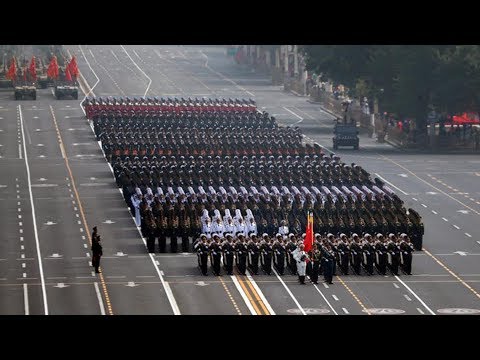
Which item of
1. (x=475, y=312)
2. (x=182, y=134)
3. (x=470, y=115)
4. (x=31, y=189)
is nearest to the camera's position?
(x=475, y=312)

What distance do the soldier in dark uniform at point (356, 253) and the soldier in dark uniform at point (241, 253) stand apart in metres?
4.04

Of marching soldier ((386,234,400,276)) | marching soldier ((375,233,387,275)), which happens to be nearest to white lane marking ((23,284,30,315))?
marching soldier ((375,233,387,275))

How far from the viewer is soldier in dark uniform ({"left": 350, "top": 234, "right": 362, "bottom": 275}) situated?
5653 cm

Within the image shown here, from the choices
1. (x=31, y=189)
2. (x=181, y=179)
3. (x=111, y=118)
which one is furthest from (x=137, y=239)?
(x=111, y=118)

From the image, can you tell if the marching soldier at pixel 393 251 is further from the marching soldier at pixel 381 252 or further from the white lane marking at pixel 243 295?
the white lane marking at pixel 243 295

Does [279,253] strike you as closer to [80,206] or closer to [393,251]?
[393,251]

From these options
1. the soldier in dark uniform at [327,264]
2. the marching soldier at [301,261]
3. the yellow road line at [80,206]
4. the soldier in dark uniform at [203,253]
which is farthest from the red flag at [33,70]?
the soldier in dark uniform at [327,264]

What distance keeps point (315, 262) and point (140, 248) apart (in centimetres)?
1139

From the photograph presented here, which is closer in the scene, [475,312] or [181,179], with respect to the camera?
[475,312]

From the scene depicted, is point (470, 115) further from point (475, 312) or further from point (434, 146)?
point (475, 312)

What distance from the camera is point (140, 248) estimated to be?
64000mm
